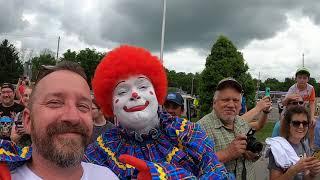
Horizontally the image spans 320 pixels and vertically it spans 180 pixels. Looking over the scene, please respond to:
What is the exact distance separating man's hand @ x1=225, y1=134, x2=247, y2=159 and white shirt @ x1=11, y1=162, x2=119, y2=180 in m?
1.28

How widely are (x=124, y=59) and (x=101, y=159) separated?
0.64 meters

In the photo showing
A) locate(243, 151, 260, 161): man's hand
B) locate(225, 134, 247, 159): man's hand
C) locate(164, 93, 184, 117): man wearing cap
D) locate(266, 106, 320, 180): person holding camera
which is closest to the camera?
locate(225, 134, 247, 159): man's hand

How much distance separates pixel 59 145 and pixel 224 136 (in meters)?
1.75

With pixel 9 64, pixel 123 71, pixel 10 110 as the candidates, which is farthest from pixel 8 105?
pixel 9 64

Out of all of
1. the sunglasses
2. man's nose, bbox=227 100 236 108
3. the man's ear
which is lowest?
the man's ear

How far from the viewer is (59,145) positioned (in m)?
1.49

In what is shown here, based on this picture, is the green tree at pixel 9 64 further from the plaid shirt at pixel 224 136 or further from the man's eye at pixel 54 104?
the man's eye at pixel 54 104

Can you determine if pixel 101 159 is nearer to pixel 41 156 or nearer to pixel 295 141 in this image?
pixel 41 156

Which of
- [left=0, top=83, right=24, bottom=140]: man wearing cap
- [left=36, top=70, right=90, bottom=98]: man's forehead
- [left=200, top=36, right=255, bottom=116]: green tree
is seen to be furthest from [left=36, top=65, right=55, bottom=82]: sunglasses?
[left=200, top=36, right=255, bottom=116]: green tree

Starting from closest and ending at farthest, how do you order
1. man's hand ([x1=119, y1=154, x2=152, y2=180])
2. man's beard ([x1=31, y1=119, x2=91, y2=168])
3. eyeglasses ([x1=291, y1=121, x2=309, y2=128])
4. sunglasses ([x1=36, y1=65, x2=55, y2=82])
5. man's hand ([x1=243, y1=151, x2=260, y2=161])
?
man's beard ([x1=31, y1=119, x2=91, y2=168]), man's hand ([x1=119, y1=154, x2=152, y2=180]), sunglasses ([x1=36, y1=65, x2=55, y2=82]), man's hand ([x1=243, y1=151, x2=260, y2=161]), eyeglasses ([x1=291, y1=121, x2=309, y2=128])

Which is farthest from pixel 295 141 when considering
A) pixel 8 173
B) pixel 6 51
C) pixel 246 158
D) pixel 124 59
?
pixel 6 51

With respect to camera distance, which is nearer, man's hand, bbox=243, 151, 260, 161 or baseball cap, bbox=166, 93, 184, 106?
man's hand, bbox=243, 151, 260, 161

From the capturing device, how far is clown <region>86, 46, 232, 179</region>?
2115mm

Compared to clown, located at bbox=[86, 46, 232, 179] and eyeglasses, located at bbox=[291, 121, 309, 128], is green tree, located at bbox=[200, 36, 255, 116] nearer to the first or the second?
eyeglasses, located at bbox=[291, 121, 309, 128]
